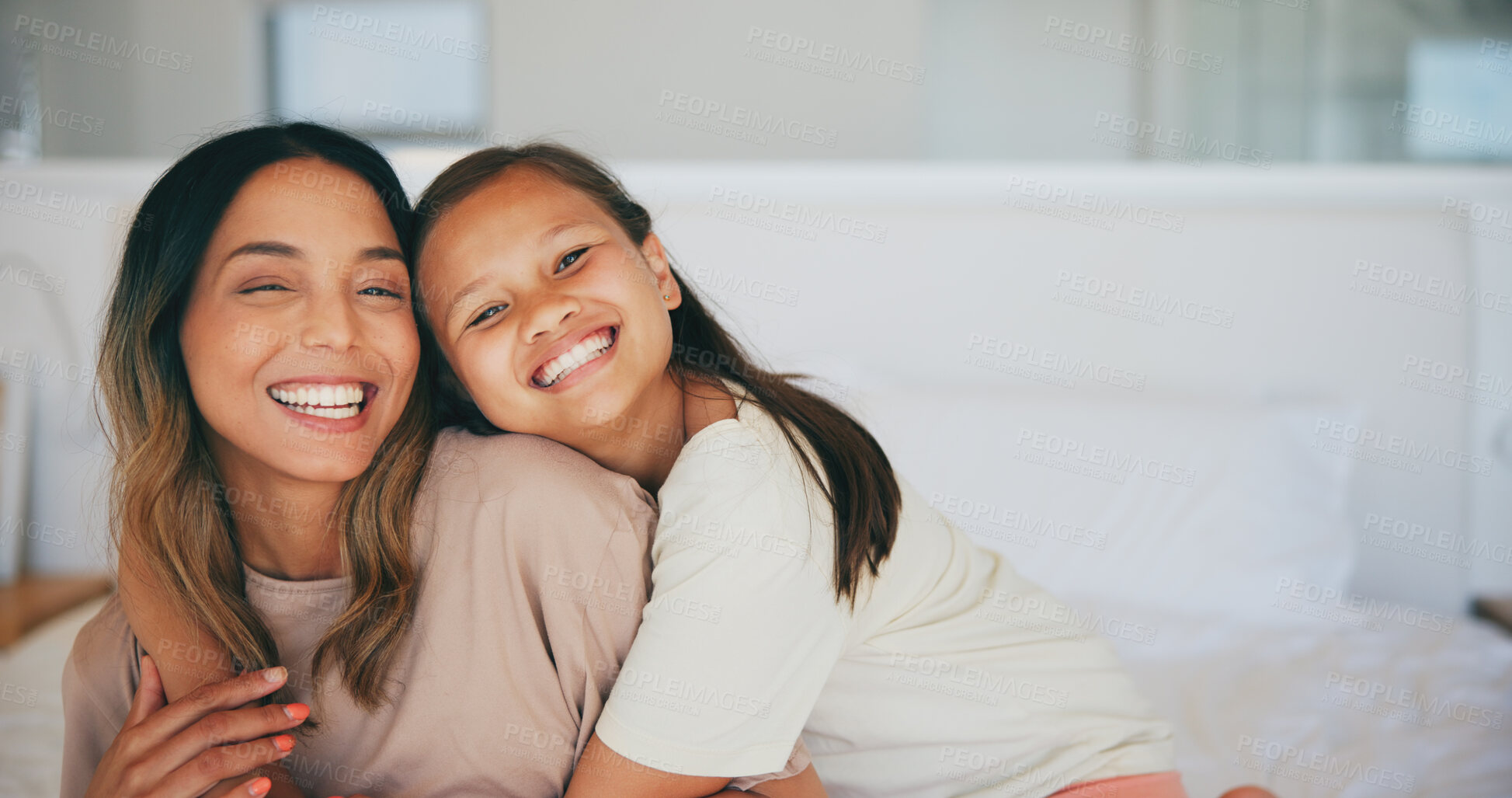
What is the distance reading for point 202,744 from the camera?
0.77 meters

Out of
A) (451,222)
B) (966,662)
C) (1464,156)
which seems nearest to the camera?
(451,222)

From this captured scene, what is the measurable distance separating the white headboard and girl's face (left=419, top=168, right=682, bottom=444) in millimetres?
1277

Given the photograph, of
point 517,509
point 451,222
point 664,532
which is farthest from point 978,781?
point 451,222

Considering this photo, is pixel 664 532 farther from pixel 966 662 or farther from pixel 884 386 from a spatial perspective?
pixel 884 386

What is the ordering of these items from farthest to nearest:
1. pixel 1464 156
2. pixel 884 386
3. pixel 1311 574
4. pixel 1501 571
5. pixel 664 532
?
pixel 1464 156 < pixel 1501 571 < pixel 884 386 < pixel 1311 574 < pixel 664 532

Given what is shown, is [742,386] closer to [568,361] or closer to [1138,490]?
[568,361]

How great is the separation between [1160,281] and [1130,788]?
1.50 meters

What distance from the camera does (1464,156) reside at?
2.48 m

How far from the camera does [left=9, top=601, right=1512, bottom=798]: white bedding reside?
54.1 inches

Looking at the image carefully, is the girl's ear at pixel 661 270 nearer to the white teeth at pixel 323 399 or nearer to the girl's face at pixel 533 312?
the girl's face at pixel 533 312

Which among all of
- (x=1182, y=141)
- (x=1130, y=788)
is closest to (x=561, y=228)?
(x=1130, y=788)

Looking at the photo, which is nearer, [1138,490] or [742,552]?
[742,552]

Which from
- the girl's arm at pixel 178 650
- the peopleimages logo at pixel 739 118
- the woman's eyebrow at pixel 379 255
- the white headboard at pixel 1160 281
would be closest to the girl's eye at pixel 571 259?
the woman's eyebrow at pixel 379 255

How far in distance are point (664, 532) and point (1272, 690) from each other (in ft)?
4.23
